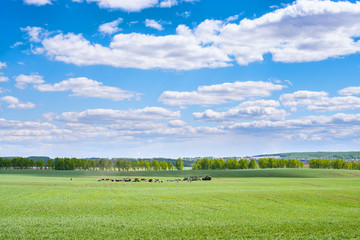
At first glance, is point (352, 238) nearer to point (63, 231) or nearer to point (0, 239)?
point (63, 231)

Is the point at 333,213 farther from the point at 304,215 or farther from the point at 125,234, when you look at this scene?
the point at 125,234

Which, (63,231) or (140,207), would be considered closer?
(63,231)

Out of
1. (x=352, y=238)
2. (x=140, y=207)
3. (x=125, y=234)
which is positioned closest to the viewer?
(x=352, y=238)

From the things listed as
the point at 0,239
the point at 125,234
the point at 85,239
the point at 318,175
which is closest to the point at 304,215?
the point at 125,234

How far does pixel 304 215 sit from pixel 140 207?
60.9 feet

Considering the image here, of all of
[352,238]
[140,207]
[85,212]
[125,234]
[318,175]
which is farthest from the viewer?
[318,175]

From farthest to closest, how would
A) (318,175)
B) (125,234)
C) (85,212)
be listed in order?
(318,175)
(85,212)
(125,234)

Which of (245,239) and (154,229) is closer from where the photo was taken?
(245,239)

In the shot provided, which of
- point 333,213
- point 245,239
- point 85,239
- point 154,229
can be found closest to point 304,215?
point 333,213

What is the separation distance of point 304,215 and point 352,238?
10.2m

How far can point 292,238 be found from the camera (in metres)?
25.8

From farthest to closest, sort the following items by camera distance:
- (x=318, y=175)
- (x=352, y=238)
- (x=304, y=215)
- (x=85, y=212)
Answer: (x=318, y=175) < (x=85, y=212) < (x=304, y=215) < (x=352, y=238)

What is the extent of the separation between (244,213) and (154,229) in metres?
11.9

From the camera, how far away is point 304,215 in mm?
35531
